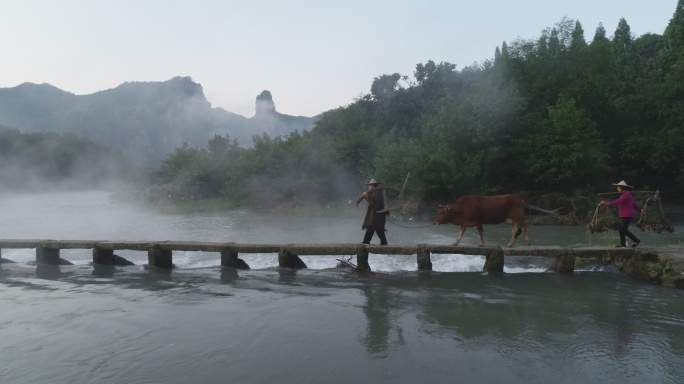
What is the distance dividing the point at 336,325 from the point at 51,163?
70923 millimetres

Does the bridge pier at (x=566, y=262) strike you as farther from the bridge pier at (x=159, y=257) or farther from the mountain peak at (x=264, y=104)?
the mountain peak at (x=264, y=104)

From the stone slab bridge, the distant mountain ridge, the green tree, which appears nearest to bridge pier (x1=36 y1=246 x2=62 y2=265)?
the stone slab bridge

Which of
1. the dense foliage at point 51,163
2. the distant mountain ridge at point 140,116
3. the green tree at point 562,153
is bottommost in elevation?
the green tree at point 562,153

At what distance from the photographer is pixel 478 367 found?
582 cm

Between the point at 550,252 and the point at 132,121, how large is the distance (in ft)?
305

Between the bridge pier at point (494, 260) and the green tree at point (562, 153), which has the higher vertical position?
the green tree at point (562, 153)

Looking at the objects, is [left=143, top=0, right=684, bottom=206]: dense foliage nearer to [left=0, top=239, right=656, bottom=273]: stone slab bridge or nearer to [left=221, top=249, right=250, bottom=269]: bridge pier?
[left=0, top=239, right=656, bottom=273]: stone slab bridge

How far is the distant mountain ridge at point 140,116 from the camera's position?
88.4m

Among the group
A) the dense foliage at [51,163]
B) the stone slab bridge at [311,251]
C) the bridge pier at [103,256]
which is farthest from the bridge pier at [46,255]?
the dense foliage at [51,163]

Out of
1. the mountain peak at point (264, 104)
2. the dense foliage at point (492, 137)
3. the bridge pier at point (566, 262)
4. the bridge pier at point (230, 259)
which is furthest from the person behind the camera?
the mountain peak at point (264, 104)

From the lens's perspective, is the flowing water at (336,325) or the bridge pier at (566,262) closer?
the flowing water at (336,325)

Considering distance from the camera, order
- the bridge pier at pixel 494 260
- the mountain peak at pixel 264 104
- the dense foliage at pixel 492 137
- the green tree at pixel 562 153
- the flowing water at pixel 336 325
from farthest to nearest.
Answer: the mountain peak at pixel 264 104 < the dense foliage at pixel 492 137 < the green tree at pixel 562 153 < the bridge pier at pixel 494 260 < the flowing water at pixel 336 325

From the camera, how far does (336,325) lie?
7480 millimetres

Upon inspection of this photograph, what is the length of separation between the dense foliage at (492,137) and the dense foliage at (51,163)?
2791 centimetres
